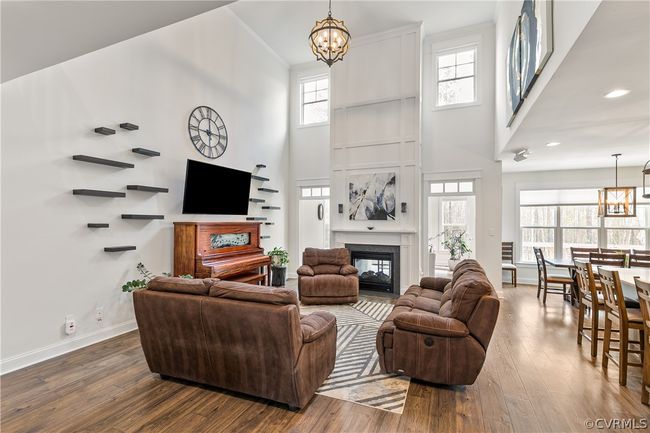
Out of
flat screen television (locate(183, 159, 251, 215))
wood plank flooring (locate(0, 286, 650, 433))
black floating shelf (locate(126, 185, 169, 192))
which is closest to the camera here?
wood plank flooring (locate(0, 286, 650, 433))

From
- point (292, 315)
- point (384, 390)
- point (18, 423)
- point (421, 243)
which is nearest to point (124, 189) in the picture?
point (18, 423)

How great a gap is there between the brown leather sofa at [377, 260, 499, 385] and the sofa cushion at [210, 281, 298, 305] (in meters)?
1.04

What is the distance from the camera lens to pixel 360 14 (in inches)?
236

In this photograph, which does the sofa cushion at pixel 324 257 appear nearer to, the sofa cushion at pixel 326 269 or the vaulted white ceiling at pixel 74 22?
the sofa cushion at pixel 326 269

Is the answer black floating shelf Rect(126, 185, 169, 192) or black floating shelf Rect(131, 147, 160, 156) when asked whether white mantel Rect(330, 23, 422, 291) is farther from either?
black floating shelf Rect(131, 147, 160, 156)

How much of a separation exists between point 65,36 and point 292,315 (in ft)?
7.77

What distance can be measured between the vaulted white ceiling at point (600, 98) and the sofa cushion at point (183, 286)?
119 inches

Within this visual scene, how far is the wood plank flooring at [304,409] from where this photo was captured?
2123mm

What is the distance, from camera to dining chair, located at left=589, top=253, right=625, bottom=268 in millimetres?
5379

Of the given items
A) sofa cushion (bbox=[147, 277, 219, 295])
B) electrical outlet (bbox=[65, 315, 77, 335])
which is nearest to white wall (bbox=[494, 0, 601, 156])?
sofa cushion (bbox=[147, 277, 219, 295])

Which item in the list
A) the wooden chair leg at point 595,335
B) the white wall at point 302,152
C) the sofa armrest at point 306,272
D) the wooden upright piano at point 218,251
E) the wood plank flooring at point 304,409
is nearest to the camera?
the wood plank flooring at point 304,409

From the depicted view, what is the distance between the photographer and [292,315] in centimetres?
214

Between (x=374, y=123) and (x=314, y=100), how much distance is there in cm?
204

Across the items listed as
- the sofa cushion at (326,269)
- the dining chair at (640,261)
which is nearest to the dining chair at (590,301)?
the dining chair at (640,261)
